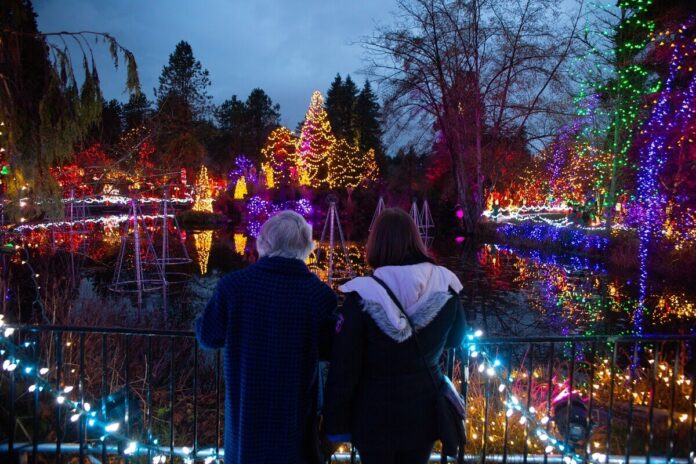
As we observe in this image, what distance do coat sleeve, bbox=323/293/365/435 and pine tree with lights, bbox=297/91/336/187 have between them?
3896 cm

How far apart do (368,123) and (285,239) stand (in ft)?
181

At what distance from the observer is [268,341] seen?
2.29 metres

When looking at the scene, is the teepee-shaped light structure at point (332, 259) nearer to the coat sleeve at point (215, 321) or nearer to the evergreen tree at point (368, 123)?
the coat sleeve at point (215, 321)

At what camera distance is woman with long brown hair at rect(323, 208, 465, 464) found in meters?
2.23

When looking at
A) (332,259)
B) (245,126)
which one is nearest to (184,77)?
(245,126)

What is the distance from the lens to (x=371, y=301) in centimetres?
222

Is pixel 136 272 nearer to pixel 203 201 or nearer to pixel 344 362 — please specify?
pixel 344 362

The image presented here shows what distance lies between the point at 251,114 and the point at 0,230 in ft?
204

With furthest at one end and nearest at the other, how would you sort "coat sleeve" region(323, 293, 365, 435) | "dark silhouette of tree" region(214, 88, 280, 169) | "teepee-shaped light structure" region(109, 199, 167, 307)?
1. "dark silhouette of tree" region(214, 88, 280, 169)
2. "teepee-shaped light structure" region(109, 199, 167, 307)
3. "coat sleeve" region(323, 293, 365, 435)

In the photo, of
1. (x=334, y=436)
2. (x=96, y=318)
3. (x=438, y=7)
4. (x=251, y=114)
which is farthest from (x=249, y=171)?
(x=334, y=436)

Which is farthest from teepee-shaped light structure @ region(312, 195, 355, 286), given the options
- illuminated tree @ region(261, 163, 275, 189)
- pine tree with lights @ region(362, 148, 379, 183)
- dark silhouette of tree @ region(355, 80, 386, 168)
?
dark silhouette of tree @ region(355, 80, 386, 168)

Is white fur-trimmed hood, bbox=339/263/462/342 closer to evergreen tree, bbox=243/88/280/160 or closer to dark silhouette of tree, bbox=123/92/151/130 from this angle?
dark silhouette of tree, bbox=123/92/151/130

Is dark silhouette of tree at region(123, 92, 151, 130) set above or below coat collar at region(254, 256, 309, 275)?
above

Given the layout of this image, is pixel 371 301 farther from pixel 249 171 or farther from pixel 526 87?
pixel 249 171
